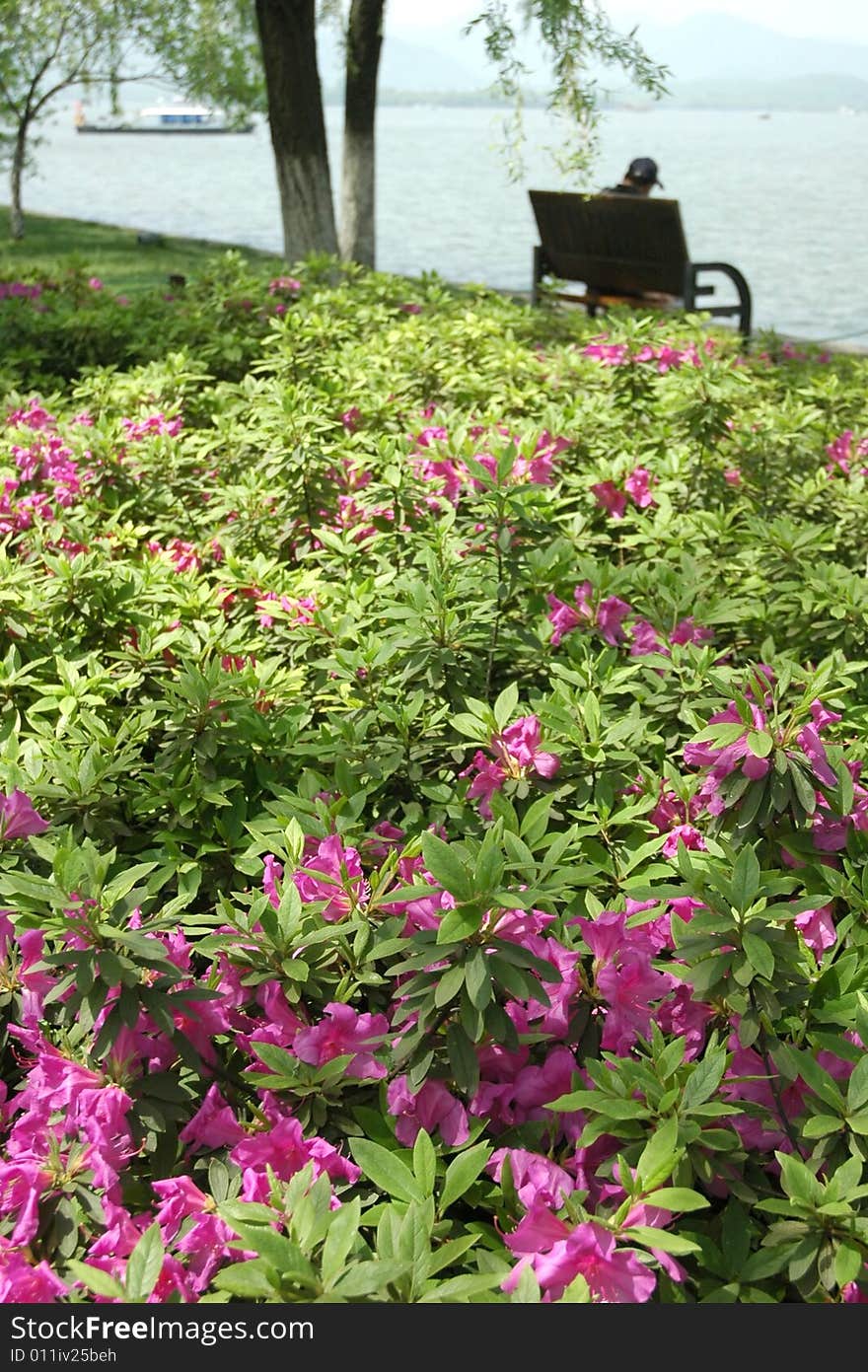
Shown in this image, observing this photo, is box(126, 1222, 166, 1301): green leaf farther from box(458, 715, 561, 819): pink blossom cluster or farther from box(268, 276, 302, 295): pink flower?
box(268, 276, 302, 295): pink flower

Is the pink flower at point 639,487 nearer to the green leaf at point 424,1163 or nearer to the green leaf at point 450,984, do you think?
the green leaf at point 450,984

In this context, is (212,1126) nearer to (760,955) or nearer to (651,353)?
(760,955)

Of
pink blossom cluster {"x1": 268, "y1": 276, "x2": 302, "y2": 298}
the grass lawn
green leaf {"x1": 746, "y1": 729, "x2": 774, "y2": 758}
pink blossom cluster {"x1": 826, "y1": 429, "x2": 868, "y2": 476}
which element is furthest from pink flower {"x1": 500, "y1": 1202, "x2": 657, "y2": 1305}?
the grass lawn

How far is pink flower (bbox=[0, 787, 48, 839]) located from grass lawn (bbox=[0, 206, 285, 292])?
36.4 feet

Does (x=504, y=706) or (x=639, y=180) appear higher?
(x=639, y=180)

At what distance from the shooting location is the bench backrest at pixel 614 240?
8.48 metres

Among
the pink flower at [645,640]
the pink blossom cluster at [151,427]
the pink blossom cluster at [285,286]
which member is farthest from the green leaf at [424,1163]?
the pink blossom cluster at [285,286]

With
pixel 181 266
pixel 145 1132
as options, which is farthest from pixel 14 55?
pixel 145 1132

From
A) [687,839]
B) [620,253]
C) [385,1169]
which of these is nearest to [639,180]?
[620,253]

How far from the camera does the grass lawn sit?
13.5m

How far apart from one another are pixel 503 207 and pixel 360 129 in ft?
52.4

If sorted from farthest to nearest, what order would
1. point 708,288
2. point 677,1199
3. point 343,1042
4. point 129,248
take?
point 129,248
point 708,288
point 343,1042
point 677,1199

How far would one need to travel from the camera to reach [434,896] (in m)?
1.79

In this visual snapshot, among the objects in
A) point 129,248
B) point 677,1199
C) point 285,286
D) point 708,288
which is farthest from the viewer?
point 129,248
